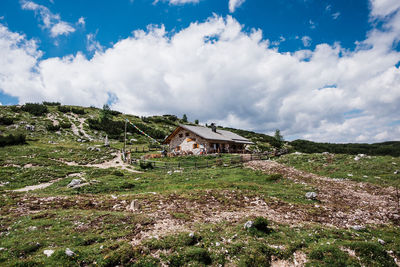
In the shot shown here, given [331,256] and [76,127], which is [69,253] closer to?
[331,256]

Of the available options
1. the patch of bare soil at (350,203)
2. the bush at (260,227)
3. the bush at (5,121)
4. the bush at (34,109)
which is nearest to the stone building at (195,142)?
the patch of bare soil at (350,203)

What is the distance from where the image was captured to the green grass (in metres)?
18.1

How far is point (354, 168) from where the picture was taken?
70.9 ft

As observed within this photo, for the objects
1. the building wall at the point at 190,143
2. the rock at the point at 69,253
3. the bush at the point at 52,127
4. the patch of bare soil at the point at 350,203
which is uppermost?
the bush at the point at 52,127

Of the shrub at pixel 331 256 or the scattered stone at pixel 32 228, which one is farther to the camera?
the scattered stone at pixel 32 228

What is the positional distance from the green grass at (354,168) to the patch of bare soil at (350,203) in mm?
2023

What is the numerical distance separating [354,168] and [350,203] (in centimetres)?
1226

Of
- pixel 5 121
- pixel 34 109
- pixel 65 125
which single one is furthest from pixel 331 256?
pixel 34 109

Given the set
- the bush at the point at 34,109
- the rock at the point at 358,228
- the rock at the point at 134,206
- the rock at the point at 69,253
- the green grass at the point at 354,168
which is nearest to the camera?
the rock at the point at 69,253

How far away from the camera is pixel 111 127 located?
62.3 m

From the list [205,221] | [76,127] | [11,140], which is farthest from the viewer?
[76,127]

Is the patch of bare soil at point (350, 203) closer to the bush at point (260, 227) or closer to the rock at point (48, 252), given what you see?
the bush at point (260, 227)

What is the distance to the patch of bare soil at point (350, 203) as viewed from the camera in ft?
32.3

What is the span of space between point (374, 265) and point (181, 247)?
20.7 ft
